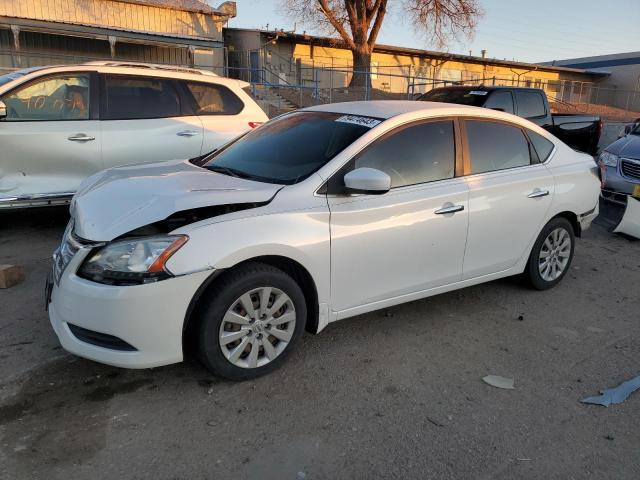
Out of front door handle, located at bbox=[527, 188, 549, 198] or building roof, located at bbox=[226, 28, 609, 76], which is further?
building roof, located at bbox=[226, 28, 609, 76]

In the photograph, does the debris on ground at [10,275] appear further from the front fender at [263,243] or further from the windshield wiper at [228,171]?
the front fender at [263,243]

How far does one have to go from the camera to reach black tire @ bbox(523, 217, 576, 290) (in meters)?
4.62

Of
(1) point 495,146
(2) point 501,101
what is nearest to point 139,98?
(1) point 495,146

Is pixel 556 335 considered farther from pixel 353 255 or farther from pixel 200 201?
pixel 200 201

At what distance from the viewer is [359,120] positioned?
3.80 meters

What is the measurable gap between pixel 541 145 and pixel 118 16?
2248cm

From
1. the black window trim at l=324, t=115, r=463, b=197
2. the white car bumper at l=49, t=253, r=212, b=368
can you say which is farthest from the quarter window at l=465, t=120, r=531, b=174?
the white car bumper at l=49, t=253, r=212, b=368

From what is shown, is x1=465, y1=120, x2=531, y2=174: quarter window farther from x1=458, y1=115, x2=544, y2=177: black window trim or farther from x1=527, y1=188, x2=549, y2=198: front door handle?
x1=527, y1=188, x2=549, y2=198: front door handle

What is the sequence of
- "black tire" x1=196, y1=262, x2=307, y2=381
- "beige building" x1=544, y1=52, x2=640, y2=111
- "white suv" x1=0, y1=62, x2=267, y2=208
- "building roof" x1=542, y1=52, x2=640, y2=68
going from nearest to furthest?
"black tire" x1=196, y1=262, x2=307, y2=381 → "white suv" x1=0, y1=62, x2=267, y2=208 → "beige building" x1=544, y1=52, x2=640, y2=111 → "building roof" x1=542, y1=52, x2=640, y2=68

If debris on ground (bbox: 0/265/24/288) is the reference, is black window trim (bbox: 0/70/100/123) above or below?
above

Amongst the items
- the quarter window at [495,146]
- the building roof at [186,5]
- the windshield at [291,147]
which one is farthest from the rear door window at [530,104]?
the building roof at [186,5]

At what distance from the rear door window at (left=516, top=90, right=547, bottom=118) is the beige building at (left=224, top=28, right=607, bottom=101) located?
963cm

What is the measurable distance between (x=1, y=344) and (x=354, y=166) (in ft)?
8.66

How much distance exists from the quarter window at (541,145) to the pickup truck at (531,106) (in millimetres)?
5718
